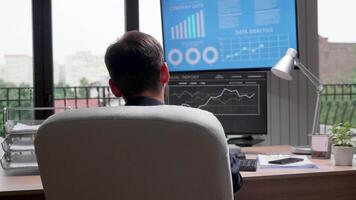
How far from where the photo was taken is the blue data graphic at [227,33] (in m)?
2.91

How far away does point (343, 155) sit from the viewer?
196cm

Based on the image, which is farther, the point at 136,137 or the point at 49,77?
the point at 49,77

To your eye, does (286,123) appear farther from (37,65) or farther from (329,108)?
(37,65)

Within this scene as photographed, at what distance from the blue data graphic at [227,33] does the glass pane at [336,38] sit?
19.3 inches

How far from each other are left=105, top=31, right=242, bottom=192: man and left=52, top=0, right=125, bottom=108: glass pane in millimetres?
1934

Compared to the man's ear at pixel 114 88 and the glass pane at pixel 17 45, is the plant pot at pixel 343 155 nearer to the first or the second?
the man's ear at pixel 114 88

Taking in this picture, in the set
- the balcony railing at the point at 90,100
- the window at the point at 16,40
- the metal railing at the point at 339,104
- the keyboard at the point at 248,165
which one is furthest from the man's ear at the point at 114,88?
the metal railing at the point at 339,104

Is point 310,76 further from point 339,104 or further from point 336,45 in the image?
point 339,104

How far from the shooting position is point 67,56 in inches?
124

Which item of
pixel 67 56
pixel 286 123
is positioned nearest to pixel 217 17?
pixel 286 123

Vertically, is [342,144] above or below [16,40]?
below

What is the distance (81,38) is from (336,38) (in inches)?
79.4

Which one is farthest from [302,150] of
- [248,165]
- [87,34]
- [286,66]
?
[87,34]

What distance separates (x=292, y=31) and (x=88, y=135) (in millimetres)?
2194
